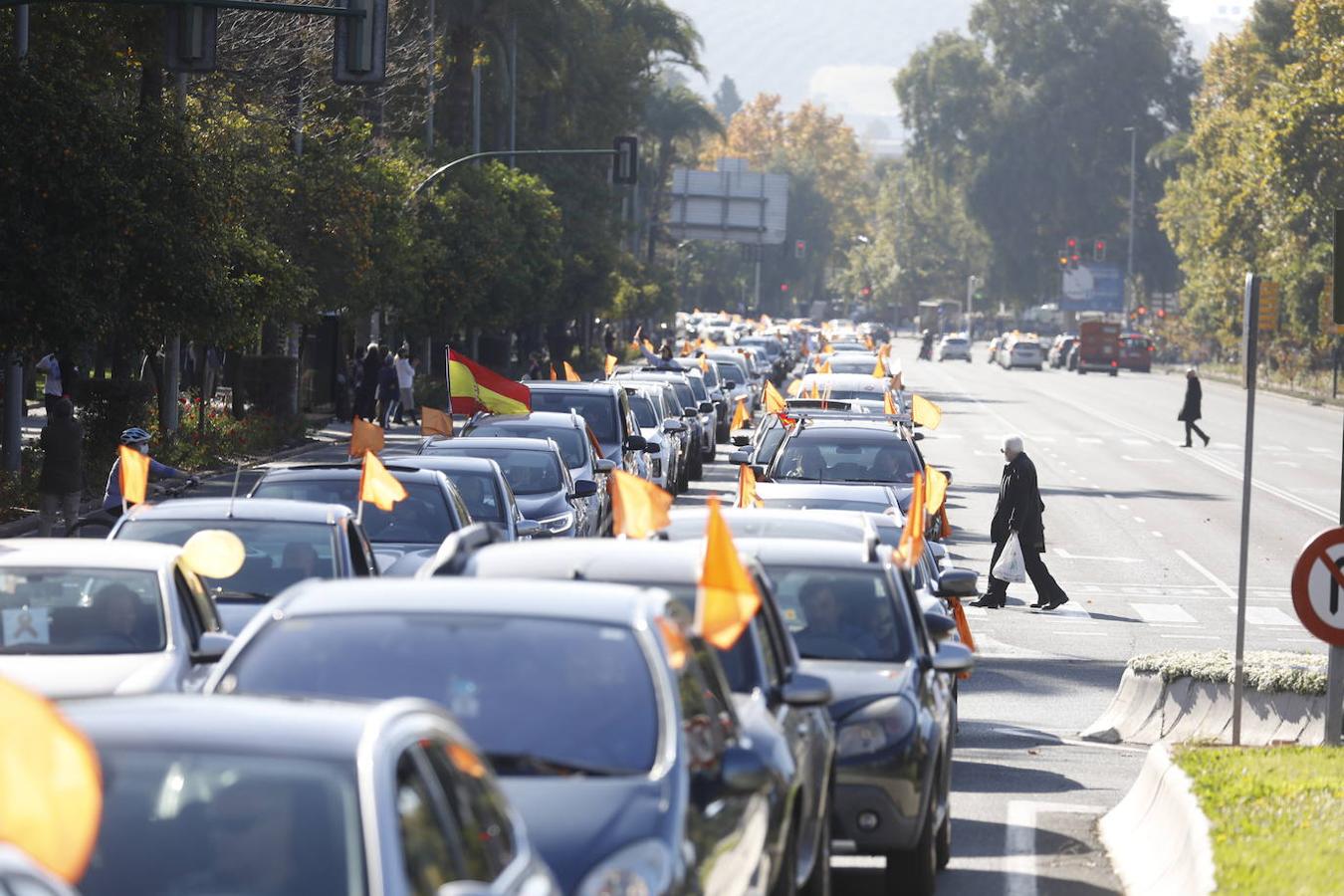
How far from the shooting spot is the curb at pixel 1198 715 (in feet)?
47.2

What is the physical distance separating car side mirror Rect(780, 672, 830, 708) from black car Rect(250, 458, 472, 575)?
8.00 metres

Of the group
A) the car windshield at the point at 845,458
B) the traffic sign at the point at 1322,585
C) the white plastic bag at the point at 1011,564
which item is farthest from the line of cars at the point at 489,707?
the white plastic bag at the point at 1011,564

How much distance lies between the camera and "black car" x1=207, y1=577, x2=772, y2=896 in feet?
21.6

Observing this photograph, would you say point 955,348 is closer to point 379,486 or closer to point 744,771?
point 379,486

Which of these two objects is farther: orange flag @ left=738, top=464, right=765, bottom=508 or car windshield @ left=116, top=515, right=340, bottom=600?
orange flag @ left=738, top=464, right=765, bottom=508

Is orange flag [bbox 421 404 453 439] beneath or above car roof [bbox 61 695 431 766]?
beneath

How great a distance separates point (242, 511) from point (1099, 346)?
9331 cm

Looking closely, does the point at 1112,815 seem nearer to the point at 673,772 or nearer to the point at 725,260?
the point at 673,772

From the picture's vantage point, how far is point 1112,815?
12.0m

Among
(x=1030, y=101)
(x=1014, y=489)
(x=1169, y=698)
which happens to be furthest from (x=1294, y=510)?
(x=1030, y=101)

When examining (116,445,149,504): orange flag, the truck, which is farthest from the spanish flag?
the truck

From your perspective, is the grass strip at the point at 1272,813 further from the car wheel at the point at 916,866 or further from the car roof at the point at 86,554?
the car roof at the point at 86,554

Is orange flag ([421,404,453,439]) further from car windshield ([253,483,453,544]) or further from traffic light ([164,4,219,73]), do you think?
car windshield ([253,483,453,544])

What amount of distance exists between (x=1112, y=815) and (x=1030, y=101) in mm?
122251
